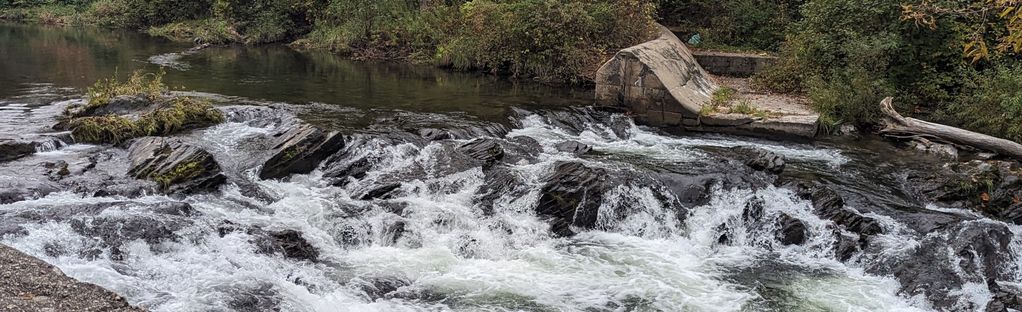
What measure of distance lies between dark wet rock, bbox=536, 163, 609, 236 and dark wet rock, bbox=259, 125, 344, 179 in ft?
12.4

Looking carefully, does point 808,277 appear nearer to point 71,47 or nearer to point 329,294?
point 329,294

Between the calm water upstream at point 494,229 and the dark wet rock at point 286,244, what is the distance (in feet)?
0.25

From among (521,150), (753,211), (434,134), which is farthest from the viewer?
(434,134)

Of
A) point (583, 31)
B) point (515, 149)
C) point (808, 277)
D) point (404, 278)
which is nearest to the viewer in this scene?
point (404, 278)

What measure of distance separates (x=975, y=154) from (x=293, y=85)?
1609cm

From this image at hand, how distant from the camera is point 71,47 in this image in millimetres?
29531

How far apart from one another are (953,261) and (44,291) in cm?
1018

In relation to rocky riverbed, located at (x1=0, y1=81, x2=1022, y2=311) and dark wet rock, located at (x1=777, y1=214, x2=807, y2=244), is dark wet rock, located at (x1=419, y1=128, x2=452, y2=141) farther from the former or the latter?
dark wet rock, located at (x1=777, y1=214, x2=807, y2=244)

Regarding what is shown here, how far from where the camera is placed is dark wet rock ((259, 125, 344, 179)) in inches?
445

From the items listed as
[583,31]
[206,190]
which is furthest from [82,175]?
[583,31]

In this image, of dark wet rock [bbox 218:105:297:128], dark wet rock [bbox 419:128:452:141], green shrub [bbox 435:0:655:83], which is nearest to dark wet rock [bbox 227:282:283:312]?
dark wet rock [bbox 419:128:452:141]

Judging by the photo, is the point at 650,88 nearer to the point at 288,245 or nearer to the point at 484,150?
→ the point at 484,150

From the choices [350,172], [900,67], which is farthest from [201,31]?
[900,67]

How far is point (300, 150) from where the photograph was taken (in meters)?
11.6
